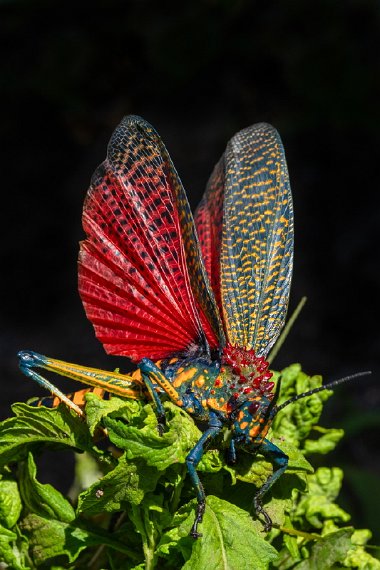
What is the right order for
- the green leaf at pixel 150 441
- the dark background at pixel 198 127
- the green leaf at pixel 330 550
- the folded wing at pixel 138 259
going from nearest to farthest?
1. the green leaf at pixel 150 441
2. the green leaf at pixel 330 550
3. the folded wing at pixel 138 259
4. the dark background at pixel 198 127

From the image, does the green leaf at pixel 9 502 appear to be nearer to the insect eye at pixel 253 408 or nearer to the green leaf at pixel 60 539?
the green leaf at pixel 60 539

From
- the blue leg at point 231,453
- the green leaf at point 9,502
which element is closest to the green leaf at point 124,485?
the blue leg at point 231,453

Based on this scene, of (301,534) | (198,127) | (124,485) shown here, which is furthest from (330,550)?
(198,127)

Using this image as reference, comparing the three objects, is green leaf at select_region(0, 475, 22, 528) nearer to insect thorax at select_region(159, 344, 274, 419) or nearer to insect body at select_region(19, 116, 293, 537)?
insect body at select_region(19, 116, 293, 537)

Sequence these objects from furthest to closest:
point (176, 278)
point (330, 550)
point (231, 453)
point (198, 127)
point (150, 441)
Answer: point (198, 127) → point (176, 278) → point (330, 550) → point (231, 453) → point (150, 441)

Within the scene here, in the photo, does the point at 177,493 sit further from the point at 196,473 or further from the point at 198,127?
the point at 198,127

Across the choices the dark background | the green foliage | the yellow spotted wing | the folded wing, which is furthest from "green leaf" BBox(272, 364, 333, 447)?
the dark background

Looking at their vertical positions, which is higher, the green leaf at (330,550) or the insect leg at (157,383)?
the insect leg at (157,383)

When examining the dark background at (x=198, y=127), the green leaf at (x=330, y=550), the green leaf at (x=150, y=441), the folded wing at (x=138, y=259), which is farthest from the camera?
the dark background at (x=198, y=127)

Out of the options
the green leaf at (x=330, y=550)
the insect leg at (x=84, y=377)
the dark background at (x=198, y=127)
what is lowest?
the green leaf at (x=330, y=550)
